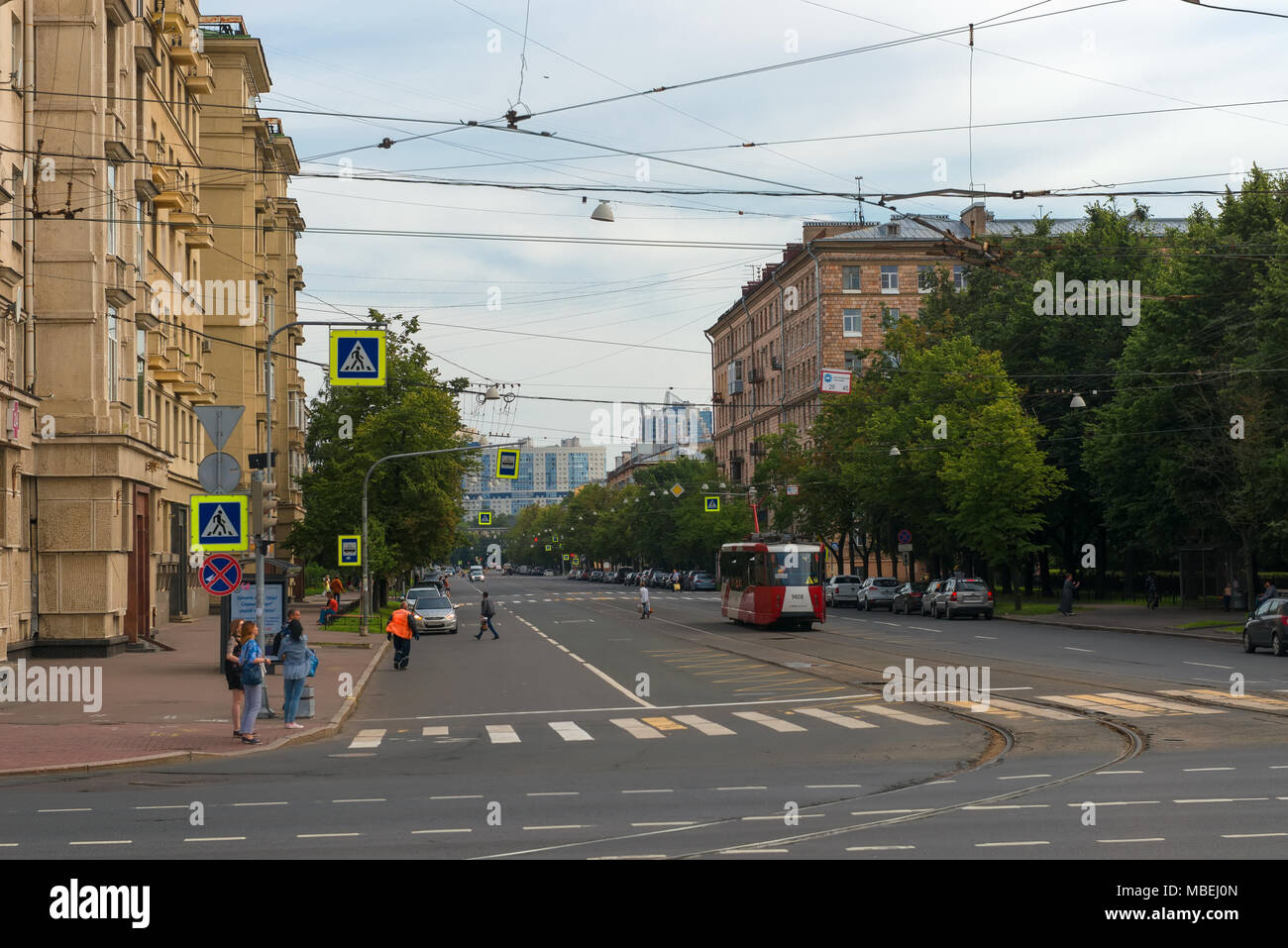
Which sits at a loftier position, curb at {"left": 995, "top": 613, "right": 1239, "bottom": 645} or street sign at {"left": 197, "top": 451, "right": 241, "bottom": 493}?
street sign at {"left": 197, "top": 451, "right": 241, "bottom": 493}

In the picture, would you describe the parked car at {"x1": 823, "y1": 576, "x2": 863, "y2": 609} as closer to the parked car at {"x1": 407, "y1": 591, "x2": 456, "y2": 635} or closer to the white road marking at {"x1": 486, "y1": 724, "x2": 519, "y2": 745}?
the parked car at {"x1": 407, "y1": 591, "x2": 456, "y2": 635}

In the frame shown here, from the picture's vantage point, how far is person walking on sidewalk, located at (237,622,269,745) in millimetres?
19250

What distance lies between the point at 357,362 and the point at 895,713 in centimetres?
1159

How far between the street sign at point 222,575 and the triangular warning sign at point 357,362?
585 cm

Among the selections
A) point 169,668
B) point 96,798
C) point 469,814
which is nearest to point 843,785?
point 469,814

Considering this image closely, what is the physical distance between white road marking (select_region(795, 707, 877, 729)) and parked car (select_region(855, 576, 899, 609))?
162 ft

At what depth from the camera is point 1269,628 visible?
33.5 metres

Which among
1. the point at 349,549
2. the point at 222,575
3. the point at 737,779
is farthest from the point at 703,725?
the point at 349,549

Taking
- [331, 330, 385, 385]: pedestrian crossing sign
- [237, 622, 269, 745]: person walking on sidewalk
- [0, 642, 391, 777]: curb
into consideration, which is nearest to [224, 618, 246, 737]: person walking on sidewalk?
[237, 622, 269, 745]: person walking on sidewalk

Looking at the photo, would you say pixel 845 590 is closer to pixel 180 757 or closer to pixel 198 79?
pixel 198 79

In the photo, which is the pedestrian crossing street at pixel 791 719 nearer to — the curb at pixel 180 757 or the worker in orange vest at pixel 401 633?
the curb at pixel 180 757

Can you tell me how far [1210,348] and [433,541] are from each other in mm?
34099

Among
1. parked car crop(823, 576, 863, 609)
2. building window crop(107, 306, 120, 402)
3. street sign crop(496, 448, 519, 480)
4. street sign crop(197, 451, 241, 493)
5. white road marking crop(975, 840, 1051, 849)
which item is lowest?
parked car crop(823, 576, 863, 609)

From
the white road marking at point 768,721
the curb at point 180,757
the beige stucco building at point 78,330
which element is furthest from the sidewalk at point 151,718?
the white road marking at point 768,721
